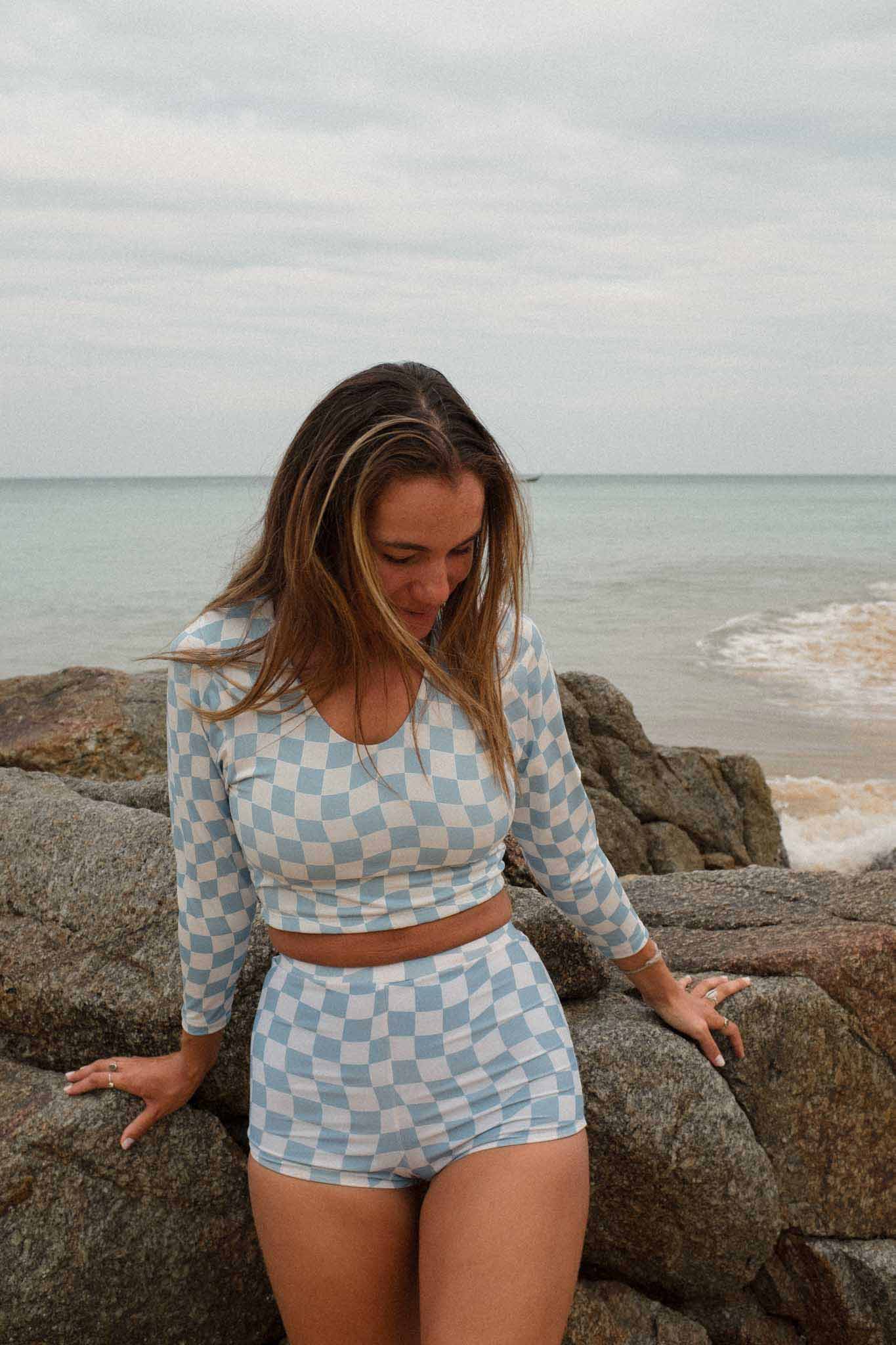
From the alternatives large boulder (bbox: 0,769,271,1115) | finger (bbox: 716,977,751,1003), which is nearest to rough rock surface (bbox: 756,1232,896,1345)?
finger (bbox: 716,977,751,1003)

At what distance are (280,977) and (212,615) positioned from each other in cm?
74

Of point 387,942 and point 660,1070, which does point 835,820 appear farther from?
point 387,942

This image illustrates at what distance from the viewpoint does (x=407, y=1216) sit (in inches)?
83.4

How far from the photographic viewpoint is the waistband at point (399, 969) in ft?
7.06

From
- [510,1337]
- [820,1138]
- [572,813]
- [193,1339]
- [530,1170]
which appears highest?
[572,813]

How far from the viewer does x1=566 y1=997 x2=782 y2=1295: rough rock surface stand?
2.56 meters

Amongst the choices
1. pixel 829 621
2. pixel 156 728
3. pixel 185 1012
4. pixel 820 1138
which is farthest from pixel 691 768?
pixel 829 621

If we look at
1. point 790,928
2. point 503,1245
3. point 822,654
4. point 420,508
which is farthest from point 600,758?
point 822,654

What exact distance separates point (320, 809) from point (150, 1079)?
34.2 inches

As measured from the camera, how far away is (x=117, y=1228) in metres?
2.42

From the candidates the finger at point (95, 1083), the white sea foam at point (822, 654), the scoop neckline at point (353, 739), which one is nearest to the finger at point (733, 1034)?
the scoop neckline at point (353, 739)

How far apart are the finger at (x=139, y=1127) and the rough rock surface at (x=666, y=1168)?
97 centimetres

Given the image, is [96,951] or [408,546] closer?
[408,546]

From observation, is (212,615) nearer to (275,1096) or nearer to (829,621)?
(275,1096)
